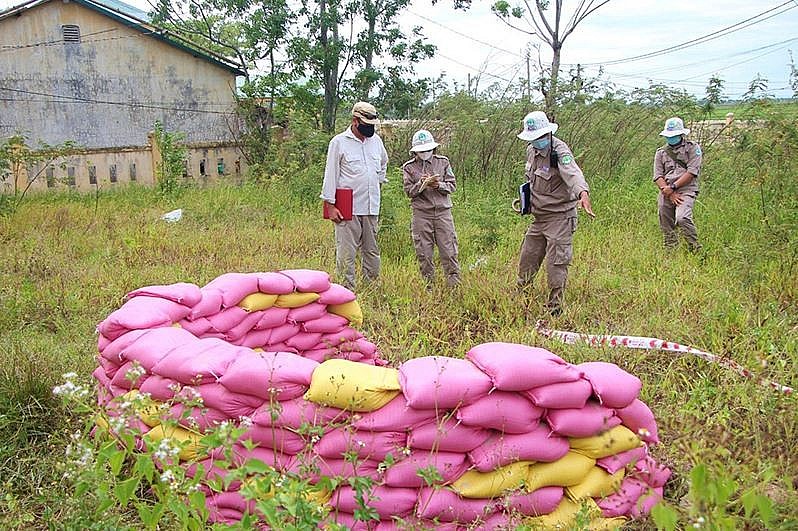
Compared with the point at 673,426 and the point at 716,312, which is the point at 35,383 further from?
the point at 716,312

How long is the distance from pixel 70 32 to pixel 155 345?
11.5 meters

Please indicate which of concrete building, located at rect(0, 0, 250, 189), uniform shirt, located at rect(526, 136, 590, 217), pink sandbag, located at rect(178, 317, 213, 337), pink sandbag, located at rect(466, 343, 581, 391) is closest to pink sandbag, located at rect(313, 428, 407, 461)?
pink sandbag, located at rect(466, 343, 581, 391)

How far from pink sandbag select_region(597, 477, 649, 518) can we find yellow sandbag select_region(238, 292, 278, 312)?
6.94 feet

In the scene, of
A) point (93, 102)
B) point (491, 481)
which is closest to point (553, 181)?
point (491, 481)

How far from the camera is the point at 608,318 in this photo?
494 cm

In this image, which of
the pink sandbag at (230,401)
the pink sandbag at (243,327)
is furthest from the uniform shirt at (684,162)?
the pink sandbag at (230,401)

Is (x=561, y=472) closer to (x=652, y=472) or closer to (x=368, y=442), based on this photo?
(x=652, y=472)

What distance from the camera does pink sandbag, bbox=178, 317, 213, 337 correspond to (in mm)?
3711

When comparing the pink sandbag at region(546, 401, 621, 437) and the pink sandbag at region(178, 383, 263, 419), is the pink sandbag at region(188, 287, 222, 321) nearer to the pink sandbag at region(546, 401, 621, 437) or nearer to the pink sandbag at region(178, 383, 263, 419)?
the pink sandbag at region(178, 383, 263, 419)

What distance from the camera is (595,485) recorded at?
8.98ft

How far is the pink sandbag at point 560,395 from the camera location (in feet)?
8.65

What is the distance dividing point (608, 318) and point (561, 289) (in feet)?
1.29

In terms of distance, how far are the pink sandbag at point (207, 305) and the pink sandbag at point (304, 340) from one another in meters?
0.56

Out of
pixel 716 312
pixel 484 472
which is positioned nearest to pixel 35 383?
pixel 484 472
